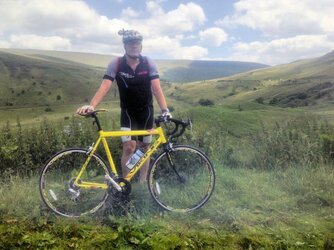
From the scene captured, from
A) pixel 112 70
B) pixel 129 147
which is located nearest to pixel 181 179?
pixel 129 147

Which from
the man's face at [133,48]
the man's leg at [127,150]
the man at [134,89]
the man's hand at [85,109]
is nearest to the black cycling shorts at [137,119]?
the man at [134,89]

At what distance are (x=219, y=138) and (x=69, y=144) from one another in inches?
135

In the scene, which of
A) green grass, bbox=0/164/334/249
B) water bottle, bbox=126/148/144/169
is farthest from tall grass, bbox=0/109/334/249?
water bottle, bbox=126/148/144/169

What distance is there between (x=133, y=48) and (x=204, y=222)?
2920mm

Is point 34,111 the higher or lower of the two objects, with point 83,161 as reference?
lower

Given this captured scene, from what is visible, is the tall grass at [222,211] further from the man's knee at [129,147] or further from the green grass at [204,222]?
the man's knee at [129,147]

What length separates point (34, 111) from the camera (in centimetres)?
13012

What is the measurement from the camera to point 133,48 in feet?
22.3

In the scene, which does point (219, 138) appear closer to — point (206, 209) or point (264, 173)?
point (264, 173)

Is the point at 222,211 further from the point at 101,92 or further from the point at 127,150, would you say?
the point at 101,92

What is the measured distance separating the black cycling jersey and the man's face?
6.8 inches

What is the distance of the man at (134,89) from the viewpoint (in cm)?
682

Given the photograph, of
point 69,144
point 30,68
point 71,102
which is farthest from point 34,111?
point 69,144

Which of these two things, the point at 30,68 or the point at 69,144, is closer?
the point at 69,144
